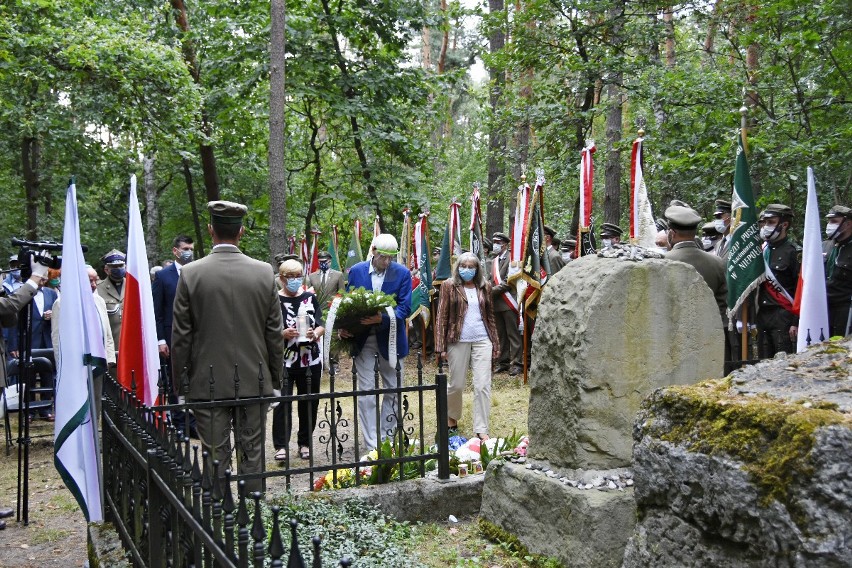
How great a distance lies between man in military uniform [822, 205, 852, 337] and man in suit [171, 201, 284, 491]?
593 centimetres

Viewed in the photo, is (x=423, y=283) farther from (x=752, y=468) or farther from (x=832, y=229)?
(x=752, y=468)

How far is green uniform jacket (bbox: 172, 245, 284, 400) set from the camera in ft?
16.9

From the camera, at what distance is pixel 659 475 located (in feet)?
10.1

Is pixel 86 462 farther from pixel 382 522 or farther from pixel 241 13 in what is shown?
pixel 241 13

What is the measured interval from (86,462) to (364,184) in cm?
1348

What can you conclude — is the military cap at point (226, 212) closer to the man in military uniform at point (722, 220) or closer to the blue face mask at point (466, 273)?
the blue face mask at point (466, 273)

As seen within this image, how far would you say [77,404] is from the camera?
451cm

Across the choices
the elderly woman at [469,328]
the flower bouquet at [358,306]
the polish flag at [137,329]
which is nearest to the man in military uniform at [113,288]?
the flower bouquet at [358,306]

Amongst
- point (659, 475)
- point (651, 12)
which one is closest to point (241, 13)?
point (651, 12)

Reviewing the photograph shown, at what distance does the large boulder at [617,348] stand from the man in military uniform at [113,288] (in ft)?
22.1

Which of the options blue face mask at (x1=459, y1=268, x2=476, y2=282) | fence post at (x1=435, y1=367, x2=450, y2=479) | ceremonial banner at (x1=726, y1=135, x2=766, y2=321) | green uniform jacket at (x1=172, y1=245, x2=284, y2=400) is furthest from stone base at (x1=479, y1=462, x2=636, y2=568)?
ceremonial banner at (x1=726, y1=135, x2=766, y2=321)

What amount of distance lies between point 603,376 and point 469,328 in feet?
11.5

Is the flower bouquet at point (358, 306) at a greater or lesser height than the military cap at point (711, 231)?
lesser

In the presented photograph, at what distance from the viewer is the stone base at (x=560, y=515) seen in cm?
449
